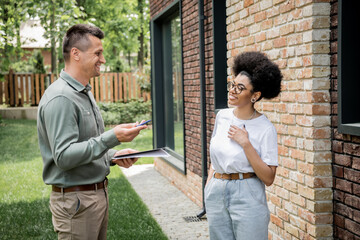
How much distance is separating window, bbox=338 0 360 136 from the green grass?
9.49ft

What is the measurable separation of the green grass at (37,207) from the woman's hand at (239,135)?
2.93 meters

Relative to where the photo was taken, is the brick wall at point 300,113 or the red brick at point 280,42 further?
the red brick at point 280,42

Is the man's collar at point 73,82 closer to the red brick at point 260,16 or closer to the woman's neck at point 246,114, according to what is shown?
the woman's neck at point 246,114

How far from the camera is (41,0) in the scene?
1417 centimetres

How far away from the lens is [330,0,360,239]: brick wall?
316 centimetres

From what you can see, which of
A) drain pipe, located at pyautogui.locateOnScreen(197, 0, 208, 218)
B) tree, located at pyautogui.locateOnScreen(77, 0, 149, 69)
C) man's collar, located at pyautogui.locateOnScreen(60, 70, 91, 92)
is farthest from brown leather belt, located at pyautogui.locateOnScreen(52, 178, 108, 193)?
tree, located at pyautogui.locateOnScreen(77, 0, 149, 69)

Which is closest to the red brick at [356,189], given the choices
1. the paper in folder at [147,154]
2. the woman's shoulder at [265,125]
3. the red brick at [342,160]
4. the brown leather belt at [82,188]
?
the red brick at [342,160]

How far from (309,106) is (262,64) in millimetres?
945

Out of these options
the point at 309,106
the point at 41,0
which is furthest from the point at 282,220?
the point at 41,0

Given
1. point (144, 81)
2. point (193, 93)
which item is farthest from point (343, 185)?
point (144, 81)

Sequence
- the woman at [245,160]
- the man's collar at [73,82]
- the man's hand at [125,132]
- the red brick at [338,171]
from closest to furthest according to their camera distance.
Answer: the man's hand at [125,132] < the woman at [245,160] < the man's collar at [73,82] < the red brick at [338,171]

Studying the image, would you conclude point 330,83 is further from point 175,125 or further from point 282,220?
point 175,125

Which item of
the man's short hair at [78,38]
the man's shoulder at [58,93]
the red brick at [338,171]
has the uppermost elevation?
the man's short hair at [78,38]

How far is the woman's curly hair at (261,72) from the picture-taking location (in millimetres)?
2775
